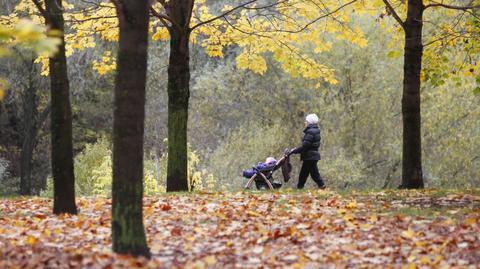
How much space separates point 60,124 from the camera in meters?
9.94

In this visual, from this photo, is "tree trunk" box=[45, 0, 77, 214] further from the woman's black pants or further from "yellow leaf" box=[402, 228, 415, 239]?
the woman's black pants

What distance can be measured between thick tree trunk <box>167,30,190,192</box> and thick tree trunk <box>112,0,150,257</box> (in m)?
7.38

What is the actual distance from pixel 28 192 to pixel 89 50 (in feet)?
19.6

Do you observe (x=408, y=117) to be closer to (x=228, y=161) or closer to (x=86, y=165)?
(x=86, y=165)

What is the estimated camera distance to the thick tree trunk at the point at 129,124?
6.55 m

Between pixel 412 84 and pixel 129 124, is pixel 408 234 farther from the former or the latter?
pixel 412 84

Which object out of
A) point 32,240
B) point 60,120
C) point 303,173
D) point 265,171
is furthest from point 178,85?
point 32,240

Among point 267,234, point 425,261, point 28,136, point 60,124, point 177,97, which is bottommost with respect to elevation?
point 425,261

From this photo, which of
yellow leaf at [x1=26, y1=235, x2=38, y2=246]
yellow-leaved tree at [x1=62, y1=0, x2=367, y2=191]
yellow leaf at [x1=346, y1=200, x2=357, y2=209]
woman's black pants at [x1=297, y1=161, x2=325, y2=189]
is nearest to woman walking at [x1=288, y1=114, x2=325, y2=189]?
woman's black pants at [x1=297, y1=161, x2=325, y2=189]

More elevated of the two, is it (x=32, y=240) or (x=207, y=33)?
(x=207, y=33)

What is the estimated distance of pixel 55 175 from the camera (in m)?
10.1

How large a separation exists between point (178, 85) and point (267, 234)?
6572 mm

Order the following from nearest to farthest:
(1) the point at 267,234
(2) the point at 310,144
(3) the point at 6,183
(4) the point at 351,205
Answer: (1) the point at 267,234 → (4) the point at 351,205 → (2) the point at 310,144 → (3) the point at 6,183

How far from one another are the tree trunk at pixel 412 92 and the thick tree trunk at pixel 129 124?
8.18 m
